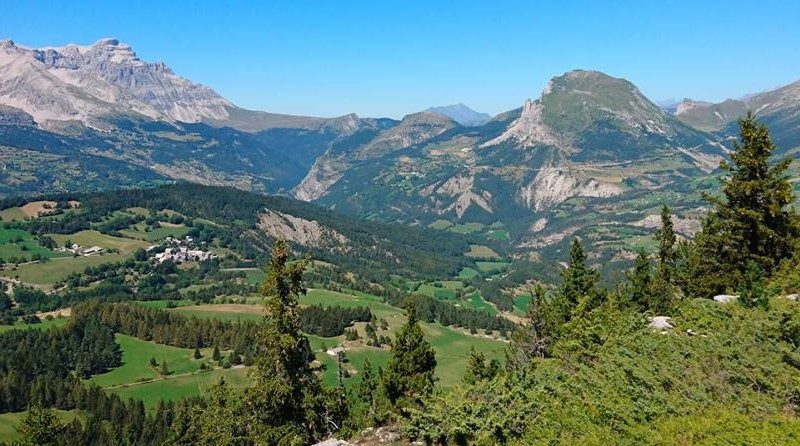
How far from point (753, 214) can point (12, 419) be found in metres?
134

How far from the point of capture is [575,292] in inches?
2544

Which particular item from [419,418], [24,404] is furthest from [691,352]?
[24,404]

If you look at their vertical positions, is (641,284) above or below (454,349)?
above

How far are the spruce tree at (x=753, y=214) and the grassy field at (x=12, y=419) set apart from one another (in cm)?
11324

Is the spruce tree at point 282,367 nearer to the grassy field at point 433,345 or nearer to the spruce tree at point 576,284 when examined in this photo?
the spruce tree at point 576,284

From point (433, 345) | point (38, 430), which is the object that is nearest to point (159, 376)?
point (433, 345)

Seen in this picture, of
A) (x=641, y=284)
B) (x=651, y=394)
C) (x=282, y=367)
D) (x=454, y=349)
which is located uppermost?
(x=651, y=394)

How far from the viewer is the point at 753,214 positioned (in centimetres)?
4766

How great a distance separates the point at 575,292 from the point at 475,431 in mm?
44190

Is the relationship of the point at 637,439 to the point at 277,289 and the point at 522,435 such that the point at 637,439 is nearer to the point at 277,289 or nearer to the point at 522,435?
the point at 522,435

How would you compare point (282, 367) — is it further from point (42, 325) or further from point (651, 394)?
point (42, 325)

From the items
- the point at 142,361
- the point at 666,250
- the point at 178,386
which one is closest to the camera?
the point at 666,250

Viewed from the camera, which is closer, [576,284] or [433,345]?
[576,284]

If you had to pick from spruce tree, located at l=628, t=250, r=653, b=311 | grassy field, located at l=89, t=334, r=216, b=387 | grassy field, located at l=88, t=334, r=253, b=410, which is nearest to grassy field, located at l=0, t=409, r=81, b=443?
grassy field, located at l=88, t=334, r=253, b=410
